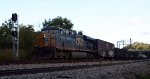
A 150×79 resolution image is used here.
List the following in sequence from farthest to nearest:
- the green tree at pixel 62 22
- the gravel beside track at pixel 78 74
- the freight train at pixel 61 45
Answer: the green tree at pixel 62 22 < the freight train at pixel 61 45 < the gravel beside track at pixel 78 74

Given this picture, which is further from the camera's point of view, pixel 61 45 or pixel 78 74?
pixel 61 45

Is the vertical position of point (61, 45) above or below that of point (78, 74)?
above

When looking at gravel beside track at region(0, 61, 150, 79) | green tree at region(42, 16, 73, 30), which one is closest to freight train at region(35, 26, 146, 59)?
gravel beside track at region(0, 61, 150, 79)

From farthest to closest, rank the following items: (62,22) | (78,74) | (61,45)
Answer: (62,22) < (61,45) < (78,74)

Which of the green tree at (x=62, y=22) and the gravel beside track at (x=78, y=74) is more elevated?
the green tree at (x=62, y=22)

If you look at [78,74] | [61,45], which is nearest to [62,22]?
[61,45]

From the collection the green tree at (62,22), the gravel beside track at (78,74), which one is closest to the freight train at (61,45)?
the gravel beside track at (78,74)

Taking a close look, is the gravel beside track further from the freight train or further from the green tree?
the green tree

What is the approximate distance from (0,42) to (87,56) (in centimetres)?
1290

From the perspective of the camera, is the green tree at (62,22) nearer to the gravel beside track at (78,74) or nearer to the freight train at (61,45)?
the freight train at (61,45)

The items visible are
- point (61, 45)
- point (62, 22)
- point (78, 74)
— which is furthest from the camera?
point (62, 22)

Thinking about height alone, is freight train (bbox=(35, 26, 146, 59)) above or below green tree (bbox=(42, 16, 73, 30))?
below

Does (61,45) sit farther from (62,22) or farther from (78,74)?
(62,22)

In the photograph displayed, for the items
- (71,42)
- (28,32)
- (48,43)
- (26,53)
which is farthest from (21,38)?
(48,43)
